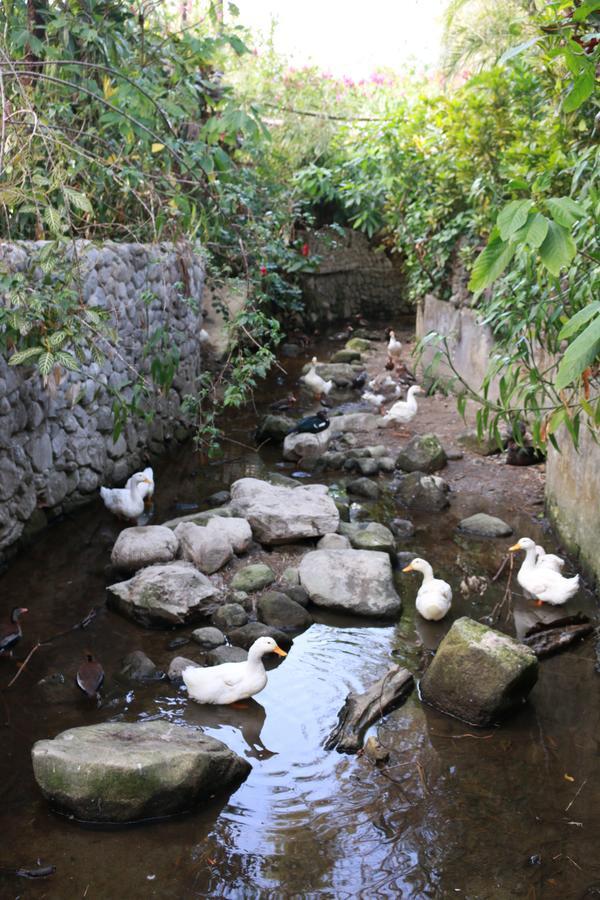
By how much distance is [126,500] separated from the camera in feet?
23.0

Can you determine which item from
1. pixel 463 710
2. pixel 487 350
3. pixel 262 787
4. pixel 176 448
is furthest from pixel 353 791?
pixel 487 350

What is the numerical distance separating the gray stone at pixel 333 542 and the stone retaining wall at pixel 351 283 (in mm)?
10661

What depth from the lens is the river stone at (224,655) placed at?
193 inches

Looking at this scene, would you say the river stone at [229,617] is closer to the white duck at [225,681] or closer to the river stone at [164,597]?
the river stone at [164,597]

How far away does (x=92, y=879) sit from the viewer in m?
3.24

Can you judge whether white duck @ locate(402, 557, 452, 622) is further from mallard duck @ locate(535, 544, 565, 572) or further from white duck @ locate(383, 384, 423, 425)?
white duck @ locate(383, 384, 423, 425)

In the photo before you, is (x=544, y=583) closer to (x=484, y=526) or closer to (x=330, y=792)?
(x=484, y=526)

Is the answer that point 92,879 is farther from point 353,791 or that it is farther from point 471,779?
point 471,779

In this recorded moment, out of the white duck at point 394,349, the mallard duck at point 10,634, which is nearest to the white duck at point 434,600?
the mallard duck at point 10,634

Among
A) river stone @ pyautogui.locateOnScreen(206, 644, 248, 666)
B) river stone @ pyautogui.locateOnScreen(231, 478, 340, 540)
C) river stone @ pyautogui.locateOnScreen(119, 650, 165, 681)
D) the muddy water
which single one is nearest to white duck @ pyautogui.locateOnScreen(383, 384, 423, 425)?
river stone @ pyautogui.locateOnScreen(231, 478, 340, 540)

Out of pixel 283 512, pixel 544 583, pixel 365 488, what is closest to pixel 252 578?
pixel 283 512

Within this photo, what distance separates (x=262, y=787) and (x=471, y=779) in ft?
3.24

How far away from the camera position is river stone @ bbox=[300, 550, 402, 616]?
5652 mm

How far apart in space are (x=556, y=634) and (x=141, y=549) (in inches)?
116
